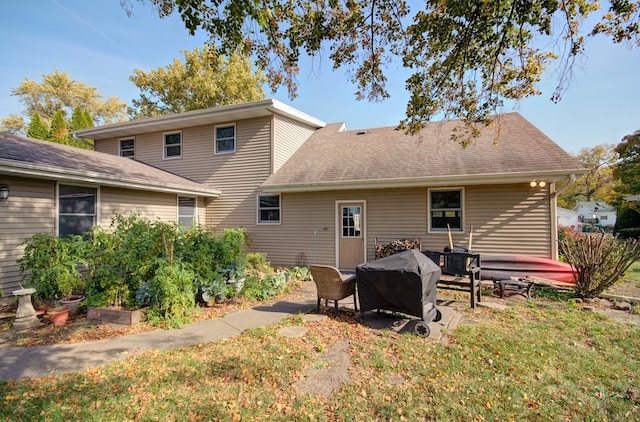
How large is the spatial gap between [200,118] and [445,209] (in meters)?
9.01

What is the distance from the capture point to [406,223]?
9242mm

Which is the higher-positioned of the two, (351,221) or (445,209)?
(445,209)

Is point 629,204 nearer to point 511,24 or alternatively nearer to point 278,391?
point 511,24

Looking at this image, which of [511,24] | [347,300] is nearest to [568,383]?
[347,300]

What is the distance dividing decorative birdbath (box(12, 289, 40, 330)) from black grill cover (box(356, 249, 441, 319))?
5.24 meters

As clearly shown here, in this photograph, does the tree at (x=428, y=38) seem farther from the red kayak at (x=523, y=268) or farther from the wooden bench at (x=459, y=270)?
the red kayak at (x=523, y=268)

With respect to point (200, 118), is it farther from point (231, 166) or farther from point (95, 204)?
point (95, 204)

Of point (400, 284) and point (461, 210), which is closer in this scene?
point (400, 284)

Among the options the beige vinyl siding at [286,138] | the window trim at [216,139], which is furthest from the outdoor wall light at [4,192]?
the beige vinyl siding at [286,138]

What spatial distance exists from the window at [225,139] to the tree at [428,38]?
21.5ft

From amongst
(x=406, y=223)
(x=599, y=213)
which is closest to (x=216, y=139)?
(x=406, y=223)

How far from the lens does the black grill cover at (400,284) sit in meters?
4.50

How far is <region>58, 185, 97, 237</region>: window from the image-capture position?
7.38 meters

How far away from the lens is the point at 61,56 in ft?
33.4
